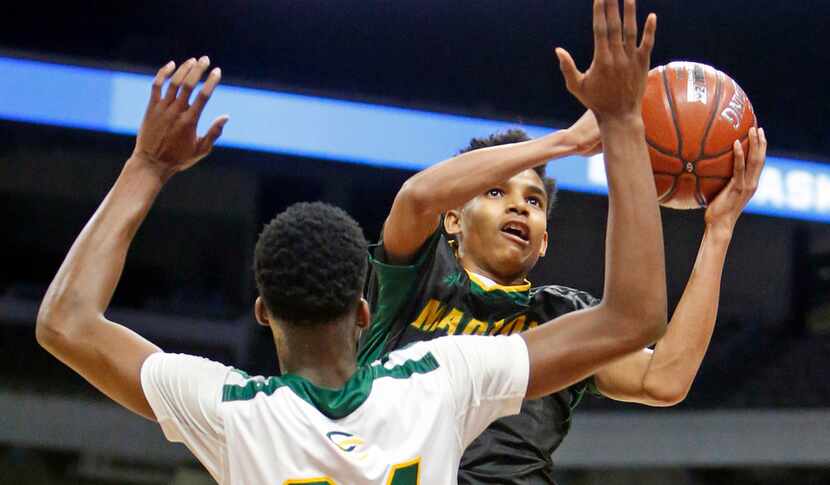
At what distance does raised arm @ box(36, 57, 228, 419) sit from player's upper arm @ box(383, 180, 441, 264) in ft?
2.82

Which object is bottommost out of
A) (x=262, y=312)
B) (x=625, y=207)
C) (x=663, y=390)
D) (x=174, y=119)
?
(x=663, y=390)

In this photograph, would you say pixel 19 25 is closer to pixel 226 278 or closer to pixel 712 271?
pixel 226 278

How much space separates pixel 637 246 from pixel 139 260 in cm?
690

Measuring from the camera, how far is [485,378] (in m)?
1.88

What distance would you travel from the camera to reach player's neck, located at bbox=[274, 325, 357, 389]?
1.88m

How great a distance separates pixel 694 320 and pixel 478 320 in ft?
1.89

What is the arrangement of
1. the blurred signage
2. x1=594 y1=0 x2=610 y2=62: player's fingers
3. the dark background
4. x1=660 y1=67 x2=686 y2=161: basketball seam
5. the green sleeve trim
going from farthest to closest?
the dark background, the blurred signage, the green sleeve trim, x1=660 y1=67 x2=686 y2=161: basketball seam, x1=594 y1=0 x2=610 y2=62: player's fingers

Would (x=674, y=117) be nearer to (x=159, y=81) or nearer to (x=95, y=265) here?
(x=159, y=81)

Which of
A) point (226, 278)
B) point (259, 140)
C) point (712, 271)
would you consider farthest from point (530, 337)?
point (226, 278)

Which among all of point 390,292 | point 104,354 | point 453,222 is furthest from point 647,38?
point 453,222

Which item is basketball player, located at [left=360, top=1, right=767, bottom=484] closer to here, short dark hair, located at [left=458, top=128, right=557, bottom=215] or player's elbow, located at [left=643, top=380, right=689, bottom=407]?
player's elbow, located at [left=643, top=380, right=689, bottom=407]

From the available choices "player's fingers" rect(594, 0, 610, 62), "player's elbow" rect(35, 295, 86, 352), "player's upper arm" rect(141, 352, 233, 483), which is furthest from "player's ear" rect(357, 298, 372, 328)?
"player's fingers" rect(594, 0, 610, 62)

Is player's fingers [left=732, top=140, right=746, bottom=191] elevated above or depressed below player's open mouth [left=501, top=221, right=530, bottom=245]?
above

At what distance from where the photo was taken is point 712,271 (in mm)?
2693
